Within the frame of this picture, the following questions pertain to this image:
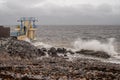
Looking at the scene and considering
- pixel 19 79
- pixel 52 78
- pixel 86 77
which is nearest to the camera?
pixel 19 79

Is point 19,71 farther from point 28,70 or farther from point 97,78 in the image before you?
point 97,78

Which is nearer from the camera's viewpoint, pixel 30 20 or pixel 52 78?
pixel 52 78

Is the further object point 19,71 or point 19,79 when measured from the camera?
point 19,71

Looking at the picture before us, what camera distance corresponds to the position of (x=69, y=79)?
1445 centimetres

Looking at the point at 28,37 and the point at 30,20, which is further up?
the point at 30,20

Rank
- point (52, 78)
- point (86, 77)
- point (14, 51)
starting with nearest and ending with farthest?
point (52, 78) → point (86, 77) → point (14, 51)

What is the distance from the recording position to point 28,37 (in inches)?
2084

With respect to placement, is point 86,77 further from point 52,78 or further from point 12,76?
Answer: point 12,76

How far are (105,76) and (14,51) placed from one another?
13.9 metres

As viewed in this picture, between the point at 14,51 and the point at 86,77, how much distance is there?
14.0 meters

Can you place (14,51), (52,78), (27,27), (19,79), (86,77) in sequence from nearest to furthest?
(19,79) → (52,78) → (86,77) → (14,51) → (27,27)

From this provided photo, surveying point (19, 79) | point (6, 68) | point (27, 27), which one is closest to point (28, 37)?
point (27, 27)

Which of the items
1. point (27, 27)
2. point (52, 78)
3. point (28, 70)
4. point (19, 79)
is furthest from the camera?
point (27, 27)

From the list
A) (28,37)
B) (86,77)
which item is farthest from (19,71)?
(28,37)
